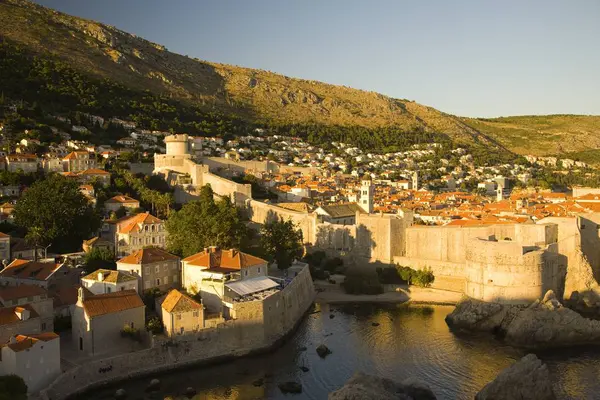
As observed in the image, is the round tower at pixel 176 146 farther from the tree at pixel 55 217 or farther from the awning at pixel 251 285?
the awning at pixel 251 285

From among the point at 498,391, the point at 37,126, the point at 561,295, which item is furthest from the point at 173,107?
the point at 498,391

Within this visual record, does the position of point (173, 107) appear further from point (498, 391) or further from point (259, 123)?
point (498, 391)

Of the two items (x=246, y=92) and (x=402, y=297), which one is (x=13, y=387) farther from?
(x=246, y=92)

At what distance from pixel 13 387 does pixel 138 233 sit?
515 inches

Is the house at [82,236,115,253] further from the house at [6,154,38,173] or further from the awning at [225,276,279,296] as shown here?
the house at [6,154,38,173]

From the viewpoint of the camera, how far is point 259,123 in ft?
281

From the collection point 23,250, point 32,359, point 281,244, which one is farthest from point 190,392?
point 281,244

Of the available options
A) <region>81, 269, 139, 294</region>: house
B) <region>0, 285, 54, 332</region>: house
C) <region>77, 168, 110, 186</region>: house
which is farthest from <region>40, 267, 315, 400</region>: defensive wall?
<region>77, 168, 110, 186</region>: house

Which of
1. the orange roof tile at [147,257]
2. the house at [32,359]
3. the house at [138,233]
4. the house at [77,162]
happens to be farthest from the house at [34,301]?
the house at [77,162]

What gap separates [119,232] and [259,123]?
6060 centimetres

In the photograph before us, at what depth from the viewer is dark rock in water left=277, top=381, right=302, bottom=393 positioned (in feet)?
54.5

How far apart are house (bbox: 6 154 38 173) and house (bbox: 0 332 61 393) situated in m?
Answer: 19.6

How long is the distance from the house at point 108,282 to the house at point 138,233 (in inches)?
212

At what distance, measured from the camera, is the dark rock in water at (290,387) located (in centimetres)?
1661
